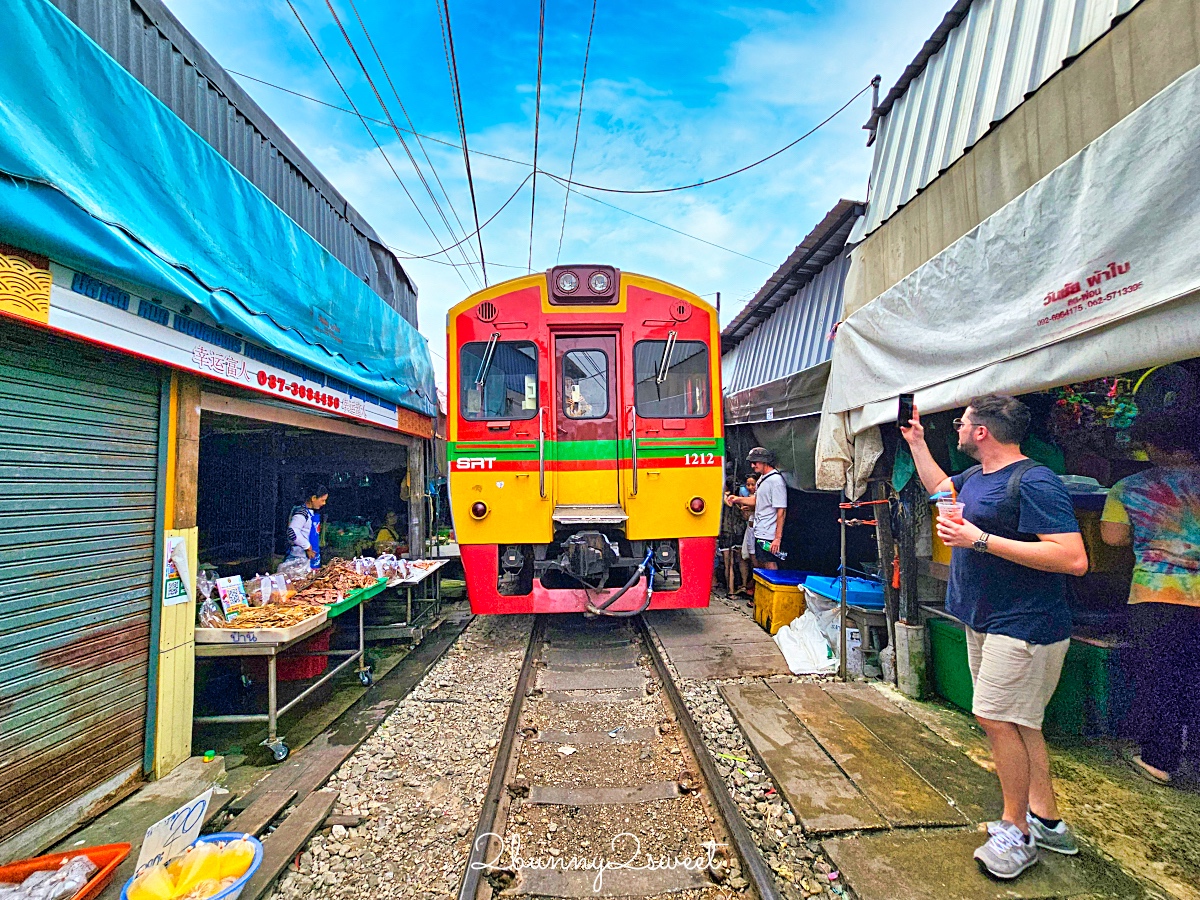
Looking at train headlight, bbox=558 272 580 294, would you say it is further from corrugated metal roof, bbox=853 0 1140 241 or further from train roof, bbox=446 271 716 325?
corrugated metal roof, bbox=853 0 1140 241

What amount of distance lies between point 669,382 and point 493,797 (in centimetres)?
380

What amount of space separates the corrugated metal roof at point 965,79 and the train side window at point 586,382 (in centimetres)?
256

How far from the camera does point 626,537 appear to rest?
5109 mm

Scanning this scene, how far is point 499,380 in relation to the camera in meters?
5.30

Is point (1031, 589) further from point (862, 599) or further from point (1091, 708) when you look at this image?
point (862, 599)

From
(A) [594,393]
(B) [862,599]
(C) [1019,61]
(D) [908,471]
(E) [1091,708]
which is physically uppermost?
(C) [1019,61]

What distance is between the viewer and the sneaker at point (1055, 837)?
2.29m


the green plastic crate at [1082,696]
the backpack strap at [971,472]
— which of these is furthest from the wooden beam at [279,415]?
the green plastic crate at [1082,696]

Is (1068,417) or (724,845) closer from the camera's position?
(724,845)

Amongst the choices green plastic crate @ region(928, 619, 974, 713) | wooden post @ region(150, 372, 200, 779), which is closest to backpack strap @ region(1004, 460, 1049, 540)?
green plastic crate @ region(928, 619, 974, 713)

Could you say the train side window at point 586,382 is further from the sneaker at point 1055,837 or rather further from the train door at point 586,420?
the sneaker at point 1055,837

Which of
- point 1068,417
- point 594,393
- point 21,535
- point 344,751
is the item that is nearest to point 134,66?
point 21,535

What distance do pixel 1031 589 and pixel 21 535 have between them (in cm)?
448

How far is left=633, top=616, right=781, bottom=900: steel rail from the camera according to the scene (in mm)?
2197
